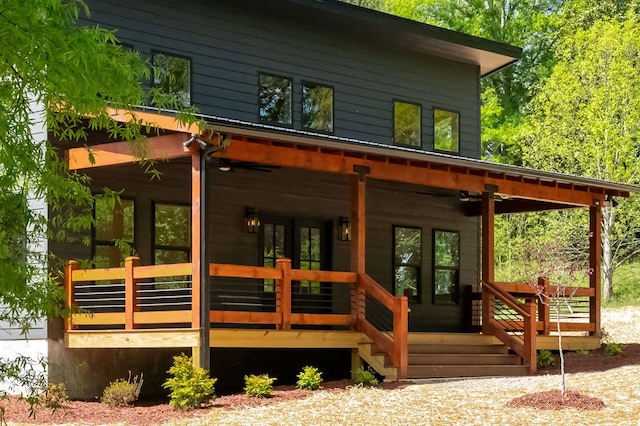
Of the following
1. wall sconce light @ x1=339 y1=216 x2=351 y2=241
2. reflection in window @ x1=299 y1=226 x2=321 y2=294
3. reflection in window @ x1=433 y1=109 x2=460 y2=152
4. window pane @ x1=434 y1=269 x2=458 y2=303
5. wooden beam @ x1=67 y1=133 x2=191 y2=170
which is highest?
reflection in window @ x1=433 y1=109 x2=460 y2=152

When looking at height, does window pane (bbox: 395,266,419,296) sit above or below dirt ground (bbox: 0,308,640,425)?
above

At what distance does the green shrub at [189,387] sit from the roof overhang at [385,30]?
7.84m

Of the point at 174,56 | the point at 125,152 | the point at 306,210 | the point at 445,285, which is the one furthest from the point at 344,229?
the point at 125,152

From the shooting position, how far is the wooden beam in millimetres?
13765

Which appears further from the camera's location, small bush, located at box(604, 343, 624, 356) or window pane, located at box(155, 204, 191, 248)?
small bush, located at box(604, 343, 624, 356)

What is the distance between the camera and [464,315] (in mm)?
22047

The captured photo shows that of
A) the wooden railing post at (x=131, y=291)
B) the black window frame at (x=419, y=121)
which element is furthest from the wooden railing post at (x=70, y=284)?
the black window frame at (x=419, y=121)

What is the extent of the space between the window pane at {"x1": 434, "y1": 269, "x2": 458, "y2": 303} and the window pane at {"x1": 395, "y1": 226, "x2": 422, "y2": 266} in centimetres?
75

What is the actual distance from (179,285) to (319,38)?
6196 millimetres

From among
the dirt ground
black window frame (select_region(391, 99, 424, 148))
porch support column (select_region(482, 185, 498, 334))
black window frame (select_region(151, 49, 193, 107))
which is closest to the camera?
the dirt ground

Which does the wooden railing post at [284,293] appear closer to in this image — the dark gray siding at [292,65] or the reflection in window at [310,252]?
the reflection in window at [310,252]

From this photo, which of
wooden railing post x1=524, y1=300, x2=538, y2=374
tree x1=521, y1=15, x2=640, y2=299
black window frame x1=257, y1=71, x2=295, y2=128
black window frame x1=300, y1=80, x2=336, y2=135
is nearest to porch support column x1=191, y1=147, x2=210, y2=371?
black window frame x1=257, y1=71, x2=295, y2=128

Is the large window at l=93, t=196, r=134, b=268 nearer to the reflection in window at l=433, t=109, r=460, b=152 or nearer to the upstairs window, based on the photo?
the upstairs window

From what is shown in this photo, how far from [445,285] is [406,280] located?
49.1 inches
